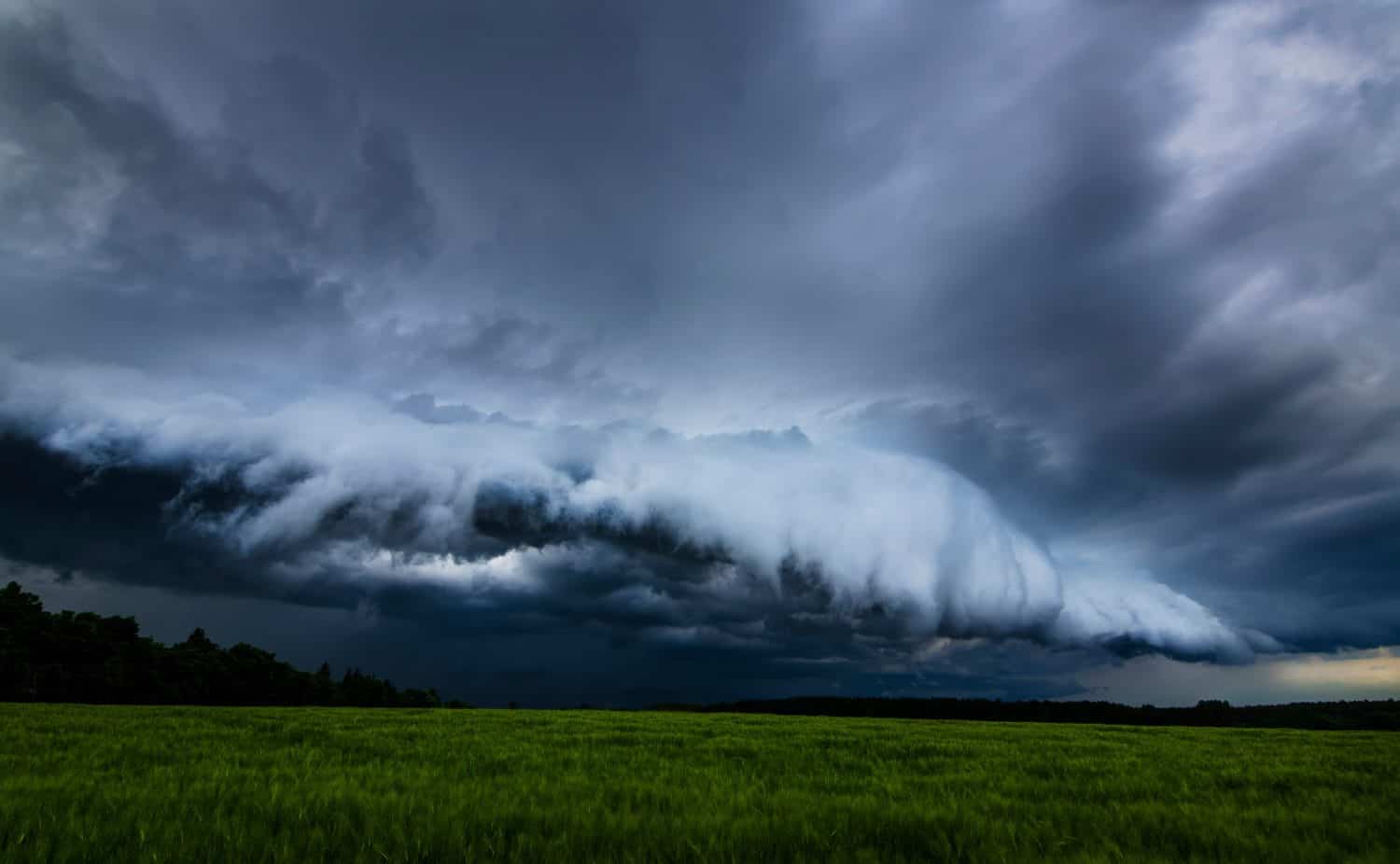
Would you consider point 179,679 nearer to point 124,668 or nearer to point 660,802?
point 124,668

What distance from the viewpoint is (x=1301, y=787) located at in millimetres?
8477

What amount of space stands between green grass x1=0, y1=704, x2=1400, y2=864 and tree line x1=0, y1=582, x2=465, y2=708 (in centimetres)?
4627

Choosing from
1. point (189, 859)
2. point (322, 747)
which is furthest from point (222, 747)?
point (189, 859)

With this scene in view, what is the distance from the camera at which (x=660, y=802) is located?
21.6ft

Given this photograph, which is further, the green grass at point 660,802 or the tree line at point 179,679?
the tree line at point 179,679

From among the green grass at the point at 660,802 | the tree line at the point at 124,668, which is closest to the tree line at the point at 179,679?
the tree line at the point at 124,668

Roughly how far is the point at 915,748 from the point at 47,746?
1477cm

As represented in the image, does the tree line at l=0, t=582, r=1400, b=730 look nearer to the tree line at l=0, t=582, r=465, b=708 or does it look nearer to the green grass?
the tree line at l=0, t=582, r=465, b=708

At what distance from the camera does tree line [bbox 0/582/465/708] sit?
192 feet

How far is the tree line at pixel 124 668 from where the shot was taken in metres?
58.5

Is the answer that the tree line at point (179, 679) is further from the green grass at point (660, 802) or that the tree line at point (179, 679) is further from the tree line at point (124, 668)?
the green grass at point (660, 802)

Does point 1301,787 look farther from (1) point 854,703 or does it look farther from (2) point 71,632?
(2) point 71,632

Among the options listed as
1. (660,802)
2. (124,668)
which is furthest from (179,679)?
(660,802)

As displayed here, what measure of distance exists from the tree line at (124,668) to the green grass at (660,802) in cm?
4627
